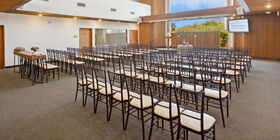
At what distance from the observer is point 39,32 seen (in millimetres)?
9828

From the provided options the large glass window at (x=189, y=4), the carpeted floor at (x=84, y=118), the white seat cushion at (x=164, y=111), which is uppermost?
the large glass window at (x=189, y=4)

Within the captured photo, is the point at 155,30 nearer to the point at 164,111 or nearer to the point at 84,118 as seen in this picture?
the point at 84,118

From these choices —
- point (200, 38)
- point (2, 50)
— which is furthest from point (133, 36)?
point (2, 50)

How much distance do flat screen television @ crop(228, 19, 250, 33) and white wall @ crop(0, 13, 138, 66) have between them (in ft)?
31.3

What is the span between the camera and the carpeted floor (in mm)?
2707

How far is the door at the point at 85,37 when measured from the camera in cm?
1226

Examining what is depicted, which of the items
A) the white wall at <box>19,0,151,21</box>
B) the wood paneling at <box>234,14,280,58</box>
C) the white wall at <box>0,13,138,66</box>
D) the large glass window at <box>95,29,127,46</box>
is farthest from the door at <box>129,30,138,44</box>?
the wood paneling at <box>234,14,280,58</box>

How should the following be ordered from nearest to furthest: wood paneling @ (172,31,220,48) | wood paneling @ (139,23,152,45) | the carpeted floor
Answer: the carpeted floor
wood paneling @ (172,31,220,48)
wood paneling @ (139,23,152,45)

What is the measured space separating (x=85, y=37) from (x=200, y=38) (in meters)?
9.33

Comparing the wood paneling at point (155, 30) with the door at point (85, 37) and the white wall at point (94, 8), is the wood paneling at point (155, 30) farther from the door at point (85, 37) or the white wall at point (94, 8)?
the door at point (85, 37)

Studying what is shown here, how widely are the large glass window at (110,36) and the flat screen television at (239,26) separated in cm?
819

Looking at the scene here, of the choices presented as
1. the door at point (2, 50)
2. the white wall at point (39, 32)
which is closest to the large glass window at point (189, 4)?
the white wall at point (39, 32)

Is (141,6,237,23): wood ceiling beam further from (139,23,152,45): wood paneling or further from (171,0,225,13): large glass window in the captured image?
(171,0,225,13): large glass window

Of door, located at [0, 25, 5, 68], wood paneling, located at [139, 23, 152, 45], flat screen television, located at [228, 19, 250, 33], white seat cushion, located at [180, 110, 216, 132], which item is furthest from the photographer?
wood paneling, located at [139, 23, 152, 45]
